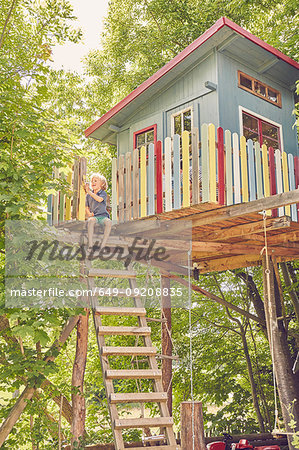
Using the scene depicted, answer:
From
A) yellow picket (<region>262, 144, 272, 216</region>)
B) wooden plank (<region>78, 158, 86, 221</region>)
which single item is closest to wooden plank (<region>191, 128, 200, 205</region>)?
yellow picket (<region>262, 144, 272, 216</region>)

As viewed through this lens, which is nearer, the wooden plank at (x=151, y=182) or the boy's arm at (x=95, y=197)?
the wooden plank at (x=151, y=182)

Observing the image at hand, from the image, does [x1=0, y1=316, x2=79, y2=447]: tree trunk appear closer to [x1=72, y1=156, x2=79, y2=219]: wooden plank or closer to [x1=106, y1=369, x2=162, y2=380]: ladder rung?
[x1=106, y1=369, x2=162, y2=380]: ladder rung

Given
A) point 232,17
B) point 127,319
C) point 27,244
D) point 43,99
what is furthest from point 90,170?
point 27,244

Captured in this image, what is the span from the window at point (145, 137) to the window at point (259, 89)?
6.68 ft

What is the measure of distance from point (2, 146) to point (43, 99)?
0.93m

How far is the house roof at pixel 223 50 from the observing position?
9.37 m

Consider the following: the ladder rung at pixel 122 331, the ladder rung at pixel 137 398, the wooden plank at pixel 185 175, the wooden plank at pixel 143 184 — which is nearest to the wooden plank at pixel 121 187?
the wooden plank at pixel 143 184

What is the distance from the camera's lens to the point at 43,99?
23.1ft

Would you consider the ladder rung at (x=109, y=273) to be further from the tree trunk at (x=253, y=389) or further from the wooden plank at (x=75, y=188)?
the tree trunk at (x=253, y=389)

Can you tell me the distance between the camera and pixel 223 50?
9.69 meters

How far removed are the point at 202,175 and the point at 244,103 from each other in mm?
3584

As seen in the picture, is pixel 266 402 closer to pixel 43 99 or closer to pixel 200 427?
pixel 200 427

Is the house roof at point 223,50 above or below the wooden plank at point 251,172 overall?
above

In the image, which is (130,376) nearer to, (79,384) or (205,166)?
(79,384)
